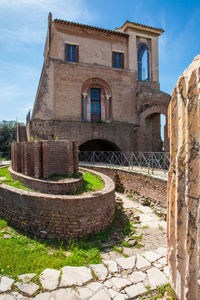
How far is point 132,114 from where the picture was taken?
52.4ft

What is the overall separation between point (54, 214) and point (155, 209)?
170 inches

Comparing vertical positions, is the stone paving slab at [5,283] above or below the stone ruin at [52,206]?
below

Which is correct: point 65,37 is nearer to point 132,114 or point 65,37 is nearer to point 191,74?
point 132,114

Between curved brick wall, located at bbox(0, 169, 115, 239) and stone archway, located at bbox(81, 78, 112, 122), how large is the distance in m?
11.4

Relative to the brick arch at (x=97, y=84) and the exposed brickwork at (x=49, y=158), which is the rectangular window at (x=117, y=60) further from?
the exposed brickwork at (x=49, y=158)

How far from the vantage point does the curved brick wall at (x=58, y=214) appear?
4.34 m

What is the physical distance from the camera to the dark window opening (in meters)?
15.9

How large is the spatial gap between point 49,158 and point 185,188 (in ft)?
16.0

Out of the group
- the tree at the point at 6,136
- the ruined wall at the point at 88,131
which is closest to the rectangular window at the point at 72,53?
the ruined wall at the point at 88,131

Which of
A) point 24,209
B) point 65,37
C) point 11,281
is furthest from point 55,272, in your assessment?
point 65,37

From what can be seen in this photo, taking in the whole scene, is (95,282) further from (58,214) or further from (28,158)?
(28,158)

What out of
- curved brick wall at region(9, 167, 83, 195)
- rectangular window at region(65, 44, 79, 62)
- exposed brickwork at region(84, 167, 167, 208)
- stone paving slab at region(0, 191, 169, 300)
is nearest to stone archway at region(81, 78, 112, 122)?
rectangular window at region(65, 44, 79, 62)

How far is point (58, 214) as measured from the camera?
14.3 ft

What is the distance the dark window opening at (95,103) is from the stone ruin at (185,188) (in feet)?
45.9
